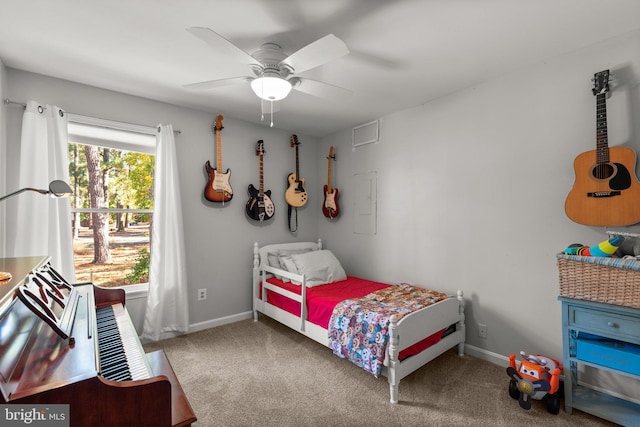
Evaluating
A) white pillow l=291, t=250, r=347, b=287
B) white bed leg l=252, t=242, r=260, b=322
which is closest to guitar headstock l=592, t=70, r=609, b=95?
white pillow l=291, t=250, r=347, b=287

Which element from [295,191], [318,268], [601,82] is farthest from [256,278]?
[601,82]

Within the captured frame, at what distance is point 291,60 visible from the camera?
1762mm

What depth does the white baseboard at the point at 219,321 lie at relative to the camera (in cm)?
320

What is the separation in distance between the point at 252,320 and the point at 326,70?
2.69 meters

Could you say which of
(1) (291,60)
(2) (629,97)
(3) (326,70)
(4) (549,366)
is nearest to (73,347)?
(1) (291,60)

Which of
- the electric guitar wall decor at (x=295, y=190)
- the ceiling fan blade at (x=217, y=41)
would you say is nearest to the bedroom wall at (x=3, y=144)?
the ceiling fan blade at (x=217, y=41)

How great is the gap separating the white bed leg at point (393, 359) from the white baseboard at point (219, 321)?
2.00m

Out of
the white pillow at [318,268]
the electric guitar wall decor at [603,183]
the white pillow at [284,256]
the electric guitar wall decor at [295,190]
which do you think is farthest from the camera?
the electric guitar wall decor at [295,190]

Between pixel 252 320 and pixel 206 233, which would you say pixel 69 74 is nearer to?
pixel 206 233

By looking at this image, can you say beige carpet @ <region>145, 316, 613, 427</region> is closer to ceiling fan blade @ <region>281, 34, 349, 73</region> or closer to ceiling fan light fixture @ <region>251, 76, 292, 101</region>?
ceiling fan light fixture @ <region>251, 76, 292, 101</region>

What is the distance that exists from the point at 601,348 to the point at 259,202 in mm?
3056

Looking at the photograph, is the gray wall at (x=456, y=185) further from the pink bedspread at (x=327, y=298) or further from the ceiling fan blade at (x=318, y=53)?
the ceiling fan blade at (x=318, y=53)

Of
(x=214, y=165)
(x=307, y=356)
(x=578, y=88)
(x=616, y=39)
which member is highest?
(x=616, y=39)

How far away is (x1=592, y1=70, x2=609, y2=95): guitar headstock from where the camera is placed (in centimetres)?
190
